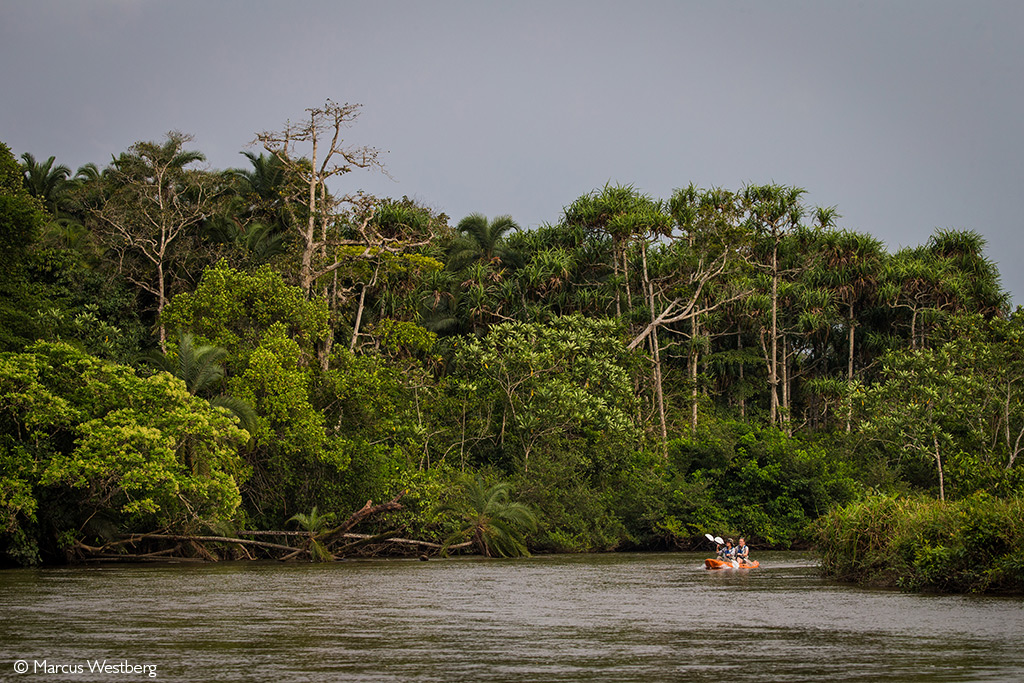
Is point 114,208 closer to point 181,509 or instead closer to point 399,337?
point 399,337

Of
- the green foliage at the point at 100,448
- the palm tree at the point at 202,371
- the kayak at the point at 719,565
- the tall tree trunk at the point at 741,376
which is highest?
the tall tree trunk at the point at 741,376

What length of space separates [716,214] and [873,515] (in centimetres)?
2669

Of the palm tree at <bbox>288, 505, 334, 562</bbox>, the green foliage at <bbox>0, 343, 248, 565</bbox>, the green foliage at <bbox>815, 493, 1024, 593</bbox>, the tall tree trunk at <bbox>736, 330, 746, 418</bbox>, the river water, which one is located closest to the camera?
the river water

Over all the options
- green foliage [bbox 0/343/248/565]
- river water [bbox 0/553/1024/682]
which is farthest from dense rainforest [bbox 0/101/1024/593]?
river water [bbox 0/553/1024/682]

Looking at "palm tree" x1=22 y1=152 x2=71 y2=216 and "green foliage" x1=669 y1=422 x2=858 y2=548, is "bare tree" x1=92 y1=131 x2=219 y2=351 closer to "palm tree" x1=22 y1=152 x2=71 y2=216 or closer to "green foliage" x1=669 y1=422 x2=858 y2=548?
"palm tree" x1=22 y1=152 x2=71 y2=216

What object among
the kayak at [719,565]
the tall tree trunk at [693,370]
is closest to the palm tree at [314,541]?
the kayak at [719,565]

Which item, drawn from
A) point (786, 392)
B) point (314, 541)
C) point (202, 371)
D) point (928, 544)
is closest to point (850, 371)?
point (786, 392)

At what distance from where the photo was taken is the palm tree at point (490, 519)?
34.6 metres

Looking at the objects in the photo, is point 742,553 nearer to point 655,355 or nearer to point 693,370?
point 655,355

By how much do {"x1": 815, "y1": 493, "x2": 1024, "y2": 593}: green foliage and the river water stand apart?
77 centimetres

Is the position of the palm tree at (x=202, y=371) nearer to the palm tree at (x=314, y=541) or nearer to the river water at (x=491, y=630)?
the palm tree at (x=314, y=541)

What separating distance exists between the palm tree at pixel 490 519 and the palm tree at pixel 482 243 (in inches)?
649

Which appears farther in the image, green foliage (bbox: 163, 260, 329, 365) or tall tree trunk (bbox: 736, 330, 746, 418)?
tall tree trunk (bbox: 736, 330, 746, 418)

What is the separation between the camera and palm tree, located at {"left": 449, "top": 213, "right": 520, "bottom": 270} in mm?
50000
